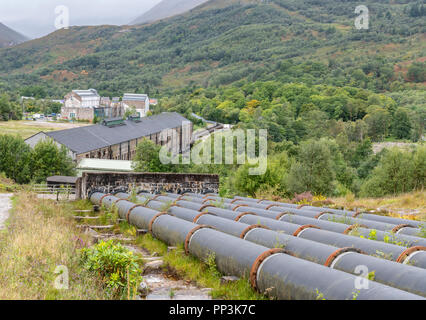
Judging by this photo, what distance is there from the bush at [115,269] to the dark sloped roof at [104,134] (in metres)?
39.7

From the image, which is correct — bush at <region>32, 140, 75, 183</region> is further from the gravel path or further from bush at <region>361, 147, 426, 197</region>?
bush at <region>361, 147, 426, 197</region>

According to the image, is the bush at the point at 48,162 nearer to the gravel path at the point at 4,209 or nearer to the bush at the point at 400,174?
the gravel path at the point at 4,209

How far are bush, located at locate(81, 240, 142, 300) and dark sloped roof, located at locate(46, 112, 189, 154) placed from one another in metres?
39.7

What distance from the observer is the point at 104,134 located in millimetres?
50375

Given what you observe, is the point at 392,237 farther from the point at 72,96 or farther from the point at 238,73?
the point at 238,73

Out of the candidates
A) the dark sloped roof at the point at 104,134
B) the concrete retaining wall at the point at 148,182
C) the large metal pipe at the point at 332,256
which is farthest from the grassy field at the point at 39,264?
the dark sloped roof at the point at 104,134

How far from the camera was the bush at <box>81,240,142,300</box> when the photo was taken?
13.5ft

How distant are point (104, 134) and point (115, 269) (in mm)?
48008

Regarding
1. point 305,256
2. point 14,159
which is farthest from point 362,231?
point 14,159

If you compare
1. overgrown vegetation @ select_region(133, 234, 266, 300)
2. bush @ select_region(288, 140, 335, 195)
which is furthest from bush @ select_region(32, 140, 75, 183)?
overgrown vegetation @ select_region(133, 234, 266, 300)

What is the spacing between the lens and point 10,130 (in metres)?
66.9

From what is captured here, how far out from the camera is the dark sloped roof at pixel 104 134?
142 feet

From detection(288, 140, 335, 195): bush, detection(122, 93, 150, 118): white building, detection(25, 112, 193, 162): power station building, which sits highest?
detection(122, 93, 150, 118): white building
